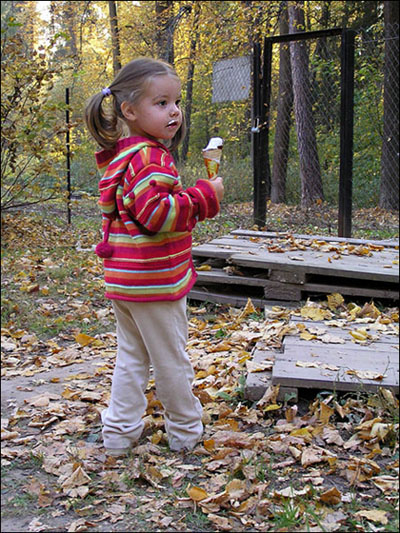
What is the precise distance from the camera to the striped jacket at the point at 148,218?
2.26 m

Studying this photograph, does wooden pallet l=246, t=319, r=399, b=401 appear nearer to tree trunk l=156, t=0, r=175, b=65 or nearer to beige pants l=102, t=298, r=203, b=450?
beige pants l=102, t=298, r=203, b=450

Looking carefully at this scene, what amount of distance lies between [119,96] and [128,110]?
76 mm

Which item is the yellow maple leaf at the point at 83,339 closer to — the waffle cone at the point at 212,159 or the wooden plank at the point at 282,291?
the wooden plank at the point at 282,291

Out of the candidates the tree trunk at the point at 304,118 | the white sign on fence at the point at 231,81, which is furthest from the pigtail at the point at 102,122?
the tree trunk at the point at 304,118

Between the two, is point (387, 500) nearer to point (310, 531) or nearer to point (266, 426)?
point (310, 531)

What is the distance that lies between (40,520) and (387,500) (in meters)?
1.20

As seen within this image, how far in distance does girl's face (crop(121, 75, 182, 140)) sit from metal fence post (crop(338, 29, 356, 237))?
4714 mm

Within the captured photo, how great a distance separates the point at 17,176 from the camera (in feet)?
22.6

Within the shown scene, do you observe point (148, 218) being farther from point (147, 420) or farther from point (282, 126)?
point (282, 126)

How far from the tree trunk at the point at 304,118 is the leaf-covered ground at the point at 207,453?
583 centimetres

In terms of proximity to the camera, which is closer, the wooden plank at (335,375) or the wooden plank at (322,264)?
the wooden plank at (335,375)

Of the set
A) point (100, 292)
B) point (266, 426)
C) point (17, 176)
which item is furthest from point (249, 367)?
point (17, 176)

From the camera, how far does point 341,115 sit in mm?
6805

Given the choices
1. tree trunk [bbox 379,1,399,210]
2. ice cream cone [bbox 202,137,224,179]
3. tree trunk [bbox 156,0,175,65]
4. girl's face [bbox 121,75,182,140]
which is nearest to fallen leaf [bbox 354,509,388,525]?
ice cream cone [bbox 202,137,224,179]
